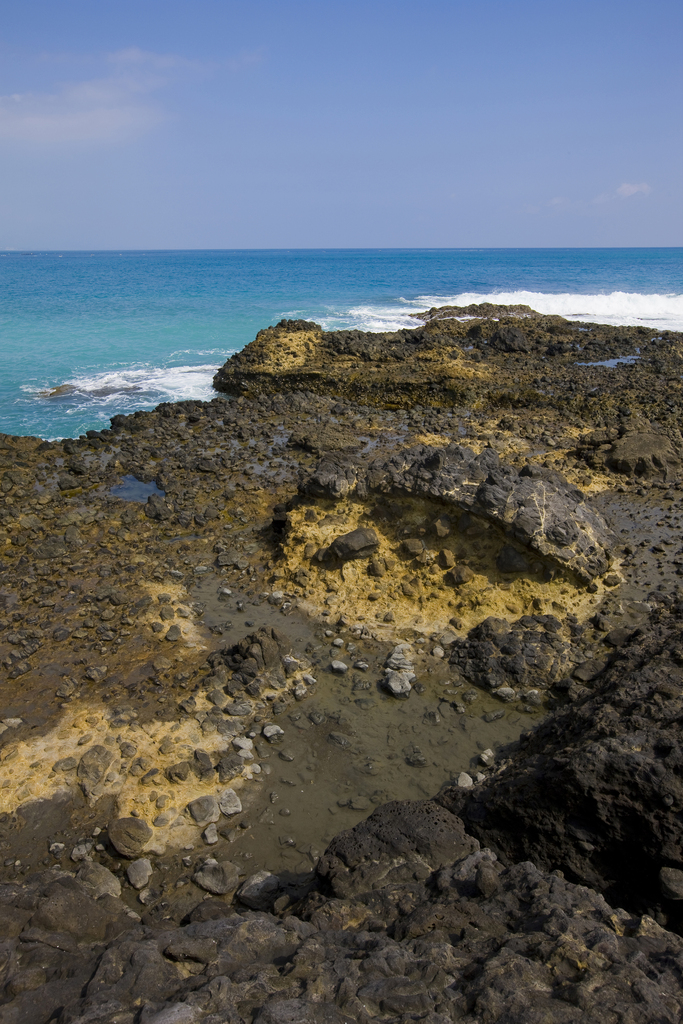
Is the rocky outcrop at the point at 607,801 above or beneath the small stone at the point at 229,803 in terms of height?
above

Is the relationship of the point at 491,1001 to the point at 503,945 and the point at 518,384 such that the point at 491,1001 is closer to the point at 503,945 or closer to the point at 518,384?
the point at 503,945

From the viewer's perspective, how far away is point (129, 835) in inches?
167

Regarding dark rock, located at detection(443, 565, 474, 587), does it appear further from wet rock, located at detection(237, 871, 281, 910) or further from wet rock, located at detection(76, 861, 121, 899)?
wet rock, located at detection(76, 861, 121, 899)

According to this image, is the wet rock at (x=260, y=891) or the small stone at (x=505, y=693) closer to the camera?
the wet rock at (x=260, y=891)

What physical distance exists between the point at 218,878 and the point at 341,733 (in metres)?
1.61

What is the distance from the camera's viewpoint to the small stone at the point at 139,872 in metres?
3.99

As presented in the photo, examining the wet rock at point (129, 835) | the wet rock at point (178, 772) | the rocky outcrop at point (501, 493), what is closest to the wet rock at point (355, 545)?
the rocky outcrop at point (501, 493)

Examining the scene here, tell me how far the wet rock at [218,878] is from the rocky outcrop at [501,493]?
4.37 meters

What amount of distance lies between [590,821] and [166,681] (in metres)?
3.95

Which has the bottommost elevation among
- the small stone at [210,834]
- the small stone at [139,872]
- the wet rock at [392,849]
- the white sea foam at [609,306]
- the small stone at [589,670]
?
the small stone at [139,872]

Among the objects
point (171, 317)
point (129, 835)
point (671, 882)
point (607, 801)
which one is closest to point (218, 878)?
point (129, 835)

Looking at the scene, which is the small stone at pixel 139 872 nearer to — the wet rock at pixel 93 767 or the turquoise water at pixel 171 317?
the wet rock at pixel 93 767

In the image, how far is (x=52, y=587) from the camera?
7254 millimetres

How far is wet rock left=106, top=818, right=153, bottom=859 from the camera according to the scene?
164 inches
